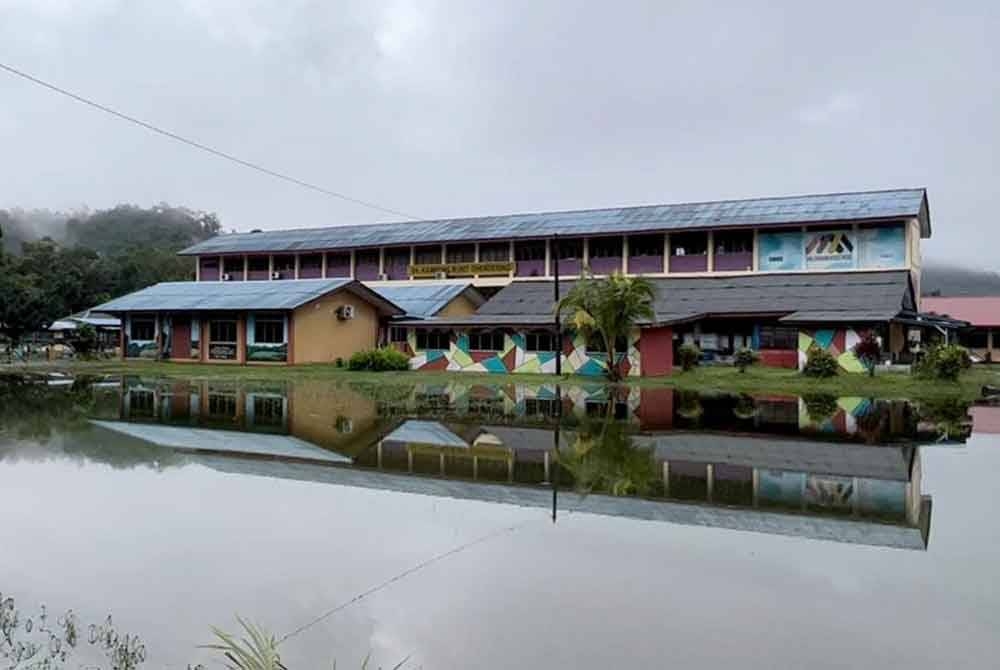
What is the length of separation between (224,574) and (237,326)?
31.0 m

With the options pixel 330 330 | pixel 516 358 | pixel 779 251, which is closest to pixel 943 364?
pixel 779 251

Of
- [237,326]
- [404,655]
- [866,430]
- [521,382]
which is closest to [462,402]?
[521,382]

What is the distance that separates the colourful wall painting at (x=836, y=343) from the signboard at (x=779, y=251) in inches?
293

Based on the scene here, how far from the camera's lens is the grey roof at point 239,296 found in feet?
115

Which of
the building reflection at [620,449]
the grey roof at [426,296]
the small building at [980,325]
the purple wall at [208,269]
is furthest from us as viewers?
the purple wall at [208,269]

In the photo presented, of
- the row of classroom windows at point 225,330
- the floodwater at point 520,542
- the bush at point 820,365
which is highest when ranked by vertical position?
the row of classroom windows at point 225,330

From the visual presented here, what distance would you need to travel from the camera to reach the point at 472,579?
21.2ft

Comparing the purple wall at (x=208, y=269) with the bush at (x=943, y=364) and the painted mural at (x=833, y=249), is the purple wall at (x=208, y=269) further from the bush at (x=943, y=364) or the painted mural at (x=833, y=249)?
the bush at (x=943, y=364)

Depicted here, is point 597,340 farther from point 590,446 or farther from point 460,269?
point 590,446

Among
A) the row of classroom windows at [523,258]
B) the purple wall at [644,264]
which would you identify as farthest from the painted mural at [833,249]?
the purple wall at [644,264]

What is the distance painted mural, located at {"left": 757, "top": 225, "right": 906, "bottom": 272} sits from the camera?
3456cm

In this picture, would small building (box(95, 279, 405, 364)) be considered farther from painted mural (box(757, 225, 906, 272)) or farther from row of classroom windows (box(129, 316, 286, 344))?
painted mural (box(757, 225, 906, 272))

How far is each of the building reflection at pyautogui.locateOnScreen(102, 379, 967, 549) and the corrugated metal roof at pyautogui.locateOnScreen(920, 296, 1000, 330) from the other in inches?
965

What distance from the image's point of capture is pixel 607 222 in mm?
41188
